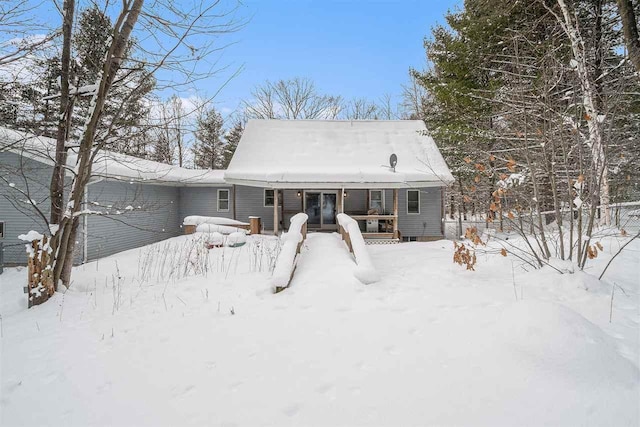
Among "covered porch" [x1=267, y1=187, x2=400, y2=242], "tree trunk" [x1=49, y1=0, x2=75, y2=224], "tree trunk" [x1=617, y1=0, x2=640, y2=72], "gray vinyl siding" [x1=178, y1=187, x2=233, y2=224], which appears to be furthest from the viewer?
"gray vinyl siding" [x1=178, y1=187, x2=233, y2=224]

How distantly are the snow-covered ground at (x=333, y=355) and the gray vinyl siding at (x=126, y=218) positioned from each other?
16.8 ft

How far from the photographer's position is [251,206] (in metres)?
14.0

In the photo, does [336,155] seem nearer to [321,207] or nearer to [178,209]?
[321,207]

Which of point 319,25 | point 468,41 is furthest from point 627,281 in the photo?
point 319,25

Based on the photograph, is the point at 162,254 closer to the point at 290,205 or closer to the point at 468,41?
the point at 290,205

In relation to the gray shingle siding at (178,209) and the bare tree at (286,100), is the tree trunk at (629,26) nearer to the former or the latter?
the gray shingle siding at (178,209)

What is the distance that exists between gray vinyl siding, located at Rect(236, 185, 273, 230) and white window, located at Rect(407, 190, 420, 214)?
598 cm

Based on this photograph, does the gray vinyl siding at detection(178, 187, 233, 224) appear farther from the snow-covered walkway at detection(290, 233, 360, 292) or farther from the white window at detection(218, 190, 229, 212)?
the snow-covered walkway at detection(290, 233, 360, 292)

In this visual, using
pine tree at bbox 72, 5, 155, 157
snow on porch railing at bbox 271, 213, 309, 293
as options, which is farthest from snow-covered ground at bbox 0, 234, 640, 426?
pine tree at bbox 72, 5, 155, 157

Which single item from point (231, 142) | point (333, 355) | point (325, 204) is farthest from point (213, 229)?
point (231, 142)

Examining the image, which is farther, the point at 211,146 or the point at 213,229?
the point at 211,146

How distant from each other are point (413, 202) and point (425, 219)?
87cm

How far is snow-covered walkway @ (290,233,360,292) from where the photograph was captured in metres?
4.34

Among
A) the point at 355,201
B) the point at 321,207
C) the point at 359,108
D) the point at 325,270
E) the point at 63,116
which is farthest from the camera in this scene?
the point at 359,108
